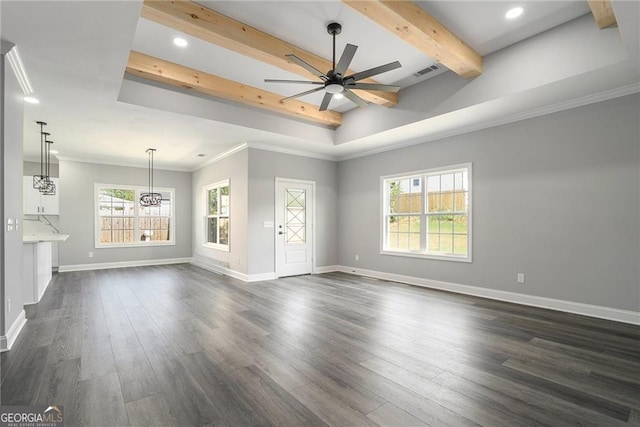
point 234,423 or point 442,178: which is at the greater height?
point 442,178

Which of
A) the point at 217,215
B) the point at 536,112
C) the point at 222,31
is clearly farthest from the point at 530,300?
the point at 217,215

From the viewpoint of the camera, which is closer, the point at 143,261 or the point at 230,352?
the point at 230,352

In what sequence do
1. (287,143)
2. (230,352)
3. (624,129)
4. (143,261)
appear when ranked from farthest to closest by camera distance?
(143,261), (287,143), (624,129), (230,352)

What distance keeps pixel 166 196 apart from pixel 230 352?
286 inches

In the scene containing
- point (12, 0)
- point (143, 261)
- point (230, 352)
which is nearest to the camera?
point (12, 0)

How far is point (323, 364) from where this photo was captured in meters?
2.60

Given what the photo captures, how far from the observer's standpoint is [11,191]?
302 cm

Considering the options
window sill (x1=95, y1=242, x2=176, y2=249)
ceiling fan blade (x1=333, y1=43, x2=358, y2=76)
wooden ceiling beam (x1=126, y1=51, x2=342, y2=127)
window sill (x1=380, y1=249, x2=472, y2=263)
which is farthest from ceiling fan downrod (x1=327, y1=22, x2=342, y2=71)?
window sill (x1=95, y1=242, x2=176, y2=249)

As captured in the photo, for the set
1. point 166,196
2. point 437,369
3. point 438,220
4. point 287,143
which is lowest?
point 437,369

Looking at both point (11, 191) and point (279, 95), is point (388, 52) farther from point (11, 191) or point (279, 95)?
point (11, 191)

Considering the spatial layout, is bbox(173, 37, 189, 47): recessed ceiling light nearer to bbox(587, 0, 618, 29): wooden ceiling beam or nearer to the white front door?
the white front door

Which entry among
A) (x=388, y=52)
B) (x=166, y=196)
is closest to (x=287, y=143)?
(x=388, y=52)

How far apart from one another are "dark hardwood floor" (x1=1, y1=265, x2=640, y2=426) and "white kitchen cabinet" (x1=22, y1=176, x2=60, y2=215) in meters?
4.20

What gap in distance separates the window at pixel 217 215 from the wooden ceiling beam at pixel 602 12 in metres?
6.31
